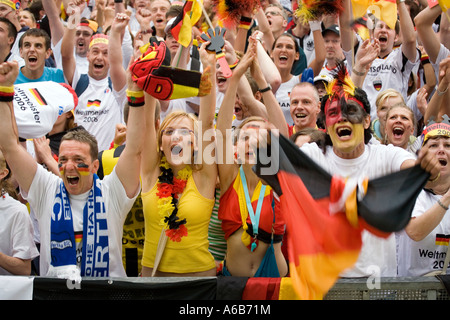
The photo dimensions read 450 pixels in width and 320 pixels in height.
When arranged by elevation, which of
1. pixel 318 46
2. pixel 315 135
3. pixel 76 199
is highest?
pixel 318 46

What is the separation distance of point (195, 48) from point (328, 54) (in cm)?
153

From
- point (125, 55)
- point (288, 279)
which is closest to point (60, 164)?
point (288, 279)

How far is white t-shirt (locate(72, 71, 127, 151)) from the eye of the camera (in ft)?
21.0

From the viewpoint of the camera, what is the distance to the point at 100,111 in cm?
649

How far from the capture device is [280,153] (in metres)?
3.76

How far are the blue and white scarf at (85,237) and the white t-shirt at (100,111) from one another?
2.40 m

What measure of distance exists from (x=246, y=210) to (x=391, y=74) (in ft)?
10.2

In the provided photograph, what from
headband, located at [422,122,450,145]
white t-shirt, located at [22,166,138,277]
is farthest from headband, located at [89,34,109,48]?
headband, located at [422,122,450,145]

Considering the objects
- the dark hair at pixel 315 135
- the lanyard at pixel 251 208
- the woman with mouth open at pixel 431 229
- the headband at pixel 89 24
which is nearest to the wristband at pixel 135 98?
the lanyard at pixel 251 208

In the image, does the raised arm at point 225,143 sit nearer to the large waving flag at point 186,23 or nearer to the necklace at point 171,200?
the necklace at point 171,200

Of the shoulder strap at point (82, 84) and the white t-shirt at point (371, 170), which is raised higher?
the shoulder strap at point (82, 84)

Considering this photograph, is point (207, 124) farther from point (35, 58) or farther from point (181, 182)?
point (35, 58)

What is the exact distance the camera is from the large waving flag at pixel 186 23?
4195 mm

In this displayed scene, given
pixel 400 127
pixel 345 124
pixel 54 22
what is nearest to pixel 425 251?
pixel 345 124
